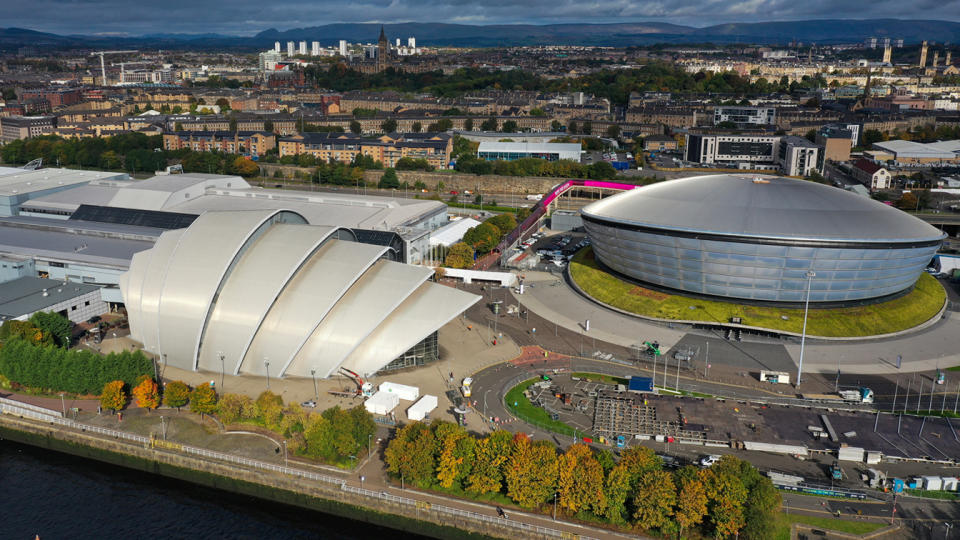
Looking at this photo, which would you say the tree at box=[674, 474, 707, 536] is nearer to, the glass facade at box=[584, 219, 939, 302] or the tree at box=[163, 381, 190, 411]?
the glass facade at box=[584, 219, 939, 302]

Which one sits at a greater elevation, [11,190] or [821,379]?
[11,190]

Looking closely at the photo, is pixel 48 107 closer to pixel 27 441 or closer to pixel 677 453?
pixel 27 441

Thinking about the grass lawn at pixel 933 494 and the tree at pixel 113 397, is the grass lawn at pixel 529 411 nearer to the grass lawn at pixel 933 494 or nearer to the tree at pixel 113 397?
the grass lawn at pixel 933 494

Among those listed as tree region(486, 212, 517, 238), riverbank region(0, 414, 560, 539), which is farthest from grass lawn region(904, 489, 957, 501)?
tree region(486, 212, 517, 238)

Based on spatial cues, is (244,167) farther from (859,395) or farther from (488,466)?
(859,395)

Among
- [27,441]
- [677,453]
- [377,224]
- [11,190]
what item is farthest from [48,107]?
[677,453]

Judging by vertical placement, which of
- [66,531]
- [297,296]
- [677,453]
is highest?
[297,296]


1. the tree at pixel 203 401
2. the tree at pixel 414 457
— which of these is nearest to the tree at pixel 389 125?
the tree at pixel 203 401

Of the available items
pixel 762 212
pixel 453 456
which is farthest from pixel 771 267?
pixel 453 456
